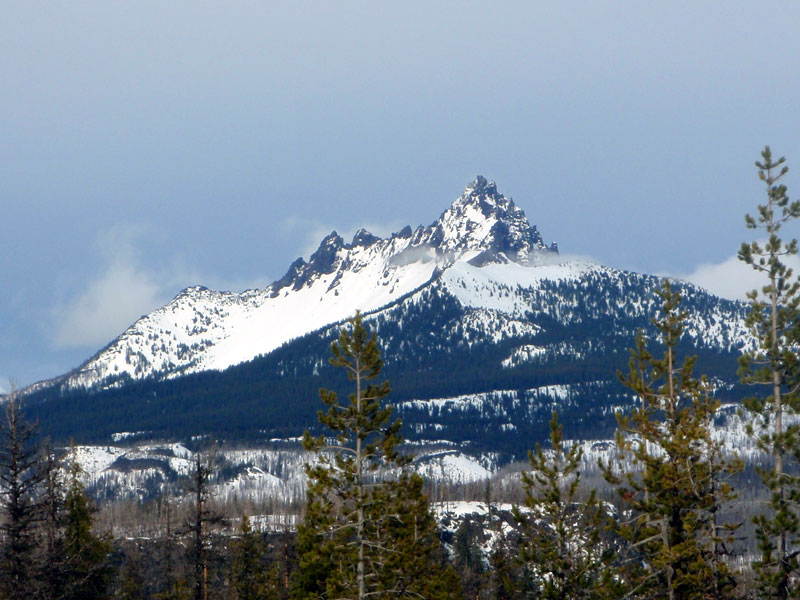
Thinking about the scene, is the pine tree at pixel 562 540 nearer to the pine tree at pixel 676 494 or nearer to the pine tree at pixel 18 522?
the pine tree at pixel 676 494

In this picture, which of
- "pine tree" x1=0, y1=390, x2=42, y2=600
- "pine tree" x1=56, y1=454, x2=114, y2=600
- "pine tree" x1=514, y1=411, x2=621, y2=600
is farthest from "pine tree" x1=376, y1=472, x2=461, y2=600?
"pine tree" x1=56, y1=454, x2=114, y2=600

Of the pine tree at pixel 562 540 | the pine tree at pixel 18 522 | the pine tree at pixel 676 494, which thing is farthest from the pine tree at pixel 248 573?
the pine tree at pixel 676 494

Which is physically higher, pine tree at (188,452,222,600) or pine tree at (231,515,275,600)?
pine tree at (188,452,222,600)

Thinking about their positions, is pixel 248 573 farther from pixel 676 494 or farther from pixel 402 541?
pixel 676 494

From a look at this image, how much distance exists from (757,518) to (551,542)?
9.09 m

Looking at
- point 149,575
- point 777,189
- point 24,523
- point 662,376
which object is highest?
point 777,189

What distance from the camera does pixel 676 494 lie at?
36.0 meters

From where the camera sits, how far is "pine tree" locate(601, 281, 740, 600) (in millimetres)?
35094

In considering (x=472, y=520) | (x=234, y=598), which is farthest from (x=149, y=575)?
(x=234, y=598)

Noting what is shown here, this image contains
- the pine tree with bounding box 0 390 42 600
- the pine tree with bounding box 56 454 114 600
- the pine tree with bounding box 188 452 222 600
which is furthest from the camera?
the pine tree with bounding box 188 452 222 600

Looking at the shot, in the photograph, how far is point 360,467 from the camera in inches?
1446

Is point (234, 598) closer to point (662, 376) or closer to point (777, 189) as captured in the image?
point (662, 376)

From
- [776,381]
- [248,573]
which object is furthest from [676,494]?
[248,573]

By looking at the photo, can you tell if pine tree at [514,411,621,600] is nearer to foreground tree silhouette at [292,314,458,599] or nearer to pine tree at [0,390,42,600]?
foreground tree silhouette at [292,314,458,599]
